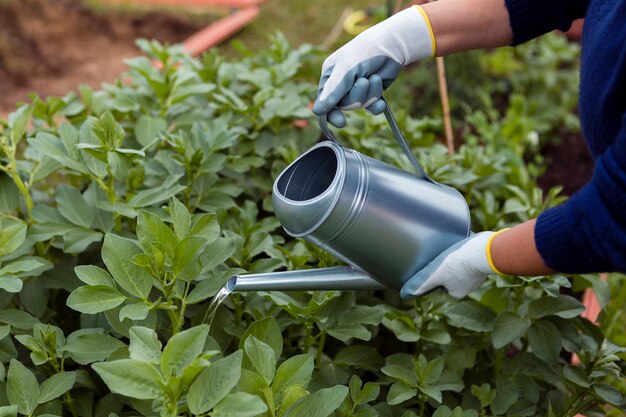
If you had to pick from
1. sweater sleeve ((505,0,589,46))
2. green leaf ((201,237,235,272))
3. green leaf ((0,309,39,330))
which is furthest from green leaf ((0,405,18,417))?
sweater sleeve ((505,0,589,46))

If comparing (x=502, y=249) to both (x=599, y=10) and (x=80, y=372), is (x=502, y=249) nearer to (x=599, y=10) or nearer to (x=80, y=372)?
(x=599, y=10)

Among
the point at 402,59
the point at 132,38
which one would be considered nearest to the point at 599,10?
the point at 402,59

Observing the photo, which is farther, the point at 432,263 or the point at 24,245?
the point at 24,245

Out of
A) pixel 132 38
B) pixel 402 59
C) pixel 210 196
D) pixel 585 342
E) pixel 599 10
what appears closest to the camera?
pixel 599 10

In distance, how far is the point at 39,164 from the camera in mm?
1584

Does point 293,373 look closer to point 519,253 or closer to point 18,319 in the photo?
point 519,253

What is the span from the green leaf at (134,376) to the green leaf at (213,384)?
49mm

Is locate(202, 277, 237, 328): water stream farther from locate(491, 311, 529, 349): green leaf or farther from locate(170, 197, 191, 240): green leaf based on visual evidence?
locate(491, 311, 529, 349): green leaf

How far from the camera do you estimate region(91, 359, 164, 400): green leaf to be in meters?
0.99

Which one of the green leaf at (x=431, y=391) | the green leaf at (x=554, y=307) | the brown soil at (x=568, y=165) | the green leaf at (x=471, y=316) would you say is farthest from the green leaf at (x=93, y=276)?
the brown soil at (x=568, y=165)

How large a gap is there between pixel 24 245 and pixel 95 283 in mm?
278

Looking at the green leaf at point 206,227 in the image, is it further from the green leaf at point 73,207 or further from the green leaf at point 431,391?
the green leaf at point 431,391

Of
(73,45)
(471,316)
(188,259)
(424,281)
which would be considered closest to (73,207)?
(188,259)

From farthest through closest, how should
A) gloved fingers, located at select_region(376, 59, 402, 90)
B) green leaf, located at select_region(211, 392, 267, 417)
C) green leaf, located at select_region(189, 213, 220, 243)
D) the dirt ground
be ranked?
the dirt ground < gloved fingers, located at select_region(376, 59, 402, 90) < green leaf, located at select_region(189, 213, 220, 243) < green leaf, located at select_region(211, 392, 267, 417)
